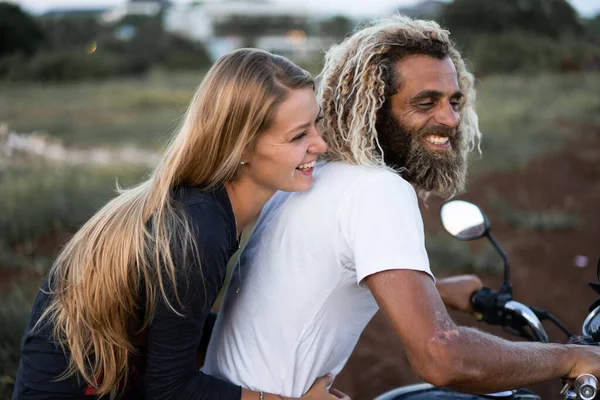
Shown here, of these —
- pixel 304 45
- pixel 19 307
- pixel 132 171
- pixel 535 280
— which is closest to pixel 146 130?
pixel 132 171

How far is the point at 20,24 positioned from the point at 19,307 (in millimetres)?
16010

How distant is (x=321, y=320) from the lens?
2.10 m

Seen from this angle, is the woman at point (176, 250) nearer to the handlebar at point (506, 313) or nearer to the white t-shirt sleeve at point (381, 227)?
the white t-shirt sleeve at point (381, 227)

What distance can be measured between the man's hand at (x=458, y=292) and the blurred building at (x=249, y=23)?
43.3 metres

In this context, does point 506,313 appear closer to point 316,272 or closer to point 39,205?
point 316,272

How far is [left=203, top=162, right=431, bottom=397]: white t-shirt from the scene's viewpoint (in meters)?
1.89

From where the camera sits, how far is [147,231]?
6.81 feet

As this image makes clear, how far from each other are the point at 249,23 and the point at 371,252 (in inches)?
2355

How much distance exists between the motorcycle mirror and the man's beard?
0.15 metres

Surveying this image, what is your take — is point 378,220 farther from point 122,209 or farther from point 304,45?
point 304,45

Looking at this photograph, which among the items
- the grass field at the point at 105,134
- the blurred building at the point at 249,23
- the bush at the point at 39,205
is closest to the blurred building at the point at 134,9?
the blurred building at the point at 249,23

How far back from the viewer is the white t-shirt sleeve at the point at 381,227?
6.06 feet

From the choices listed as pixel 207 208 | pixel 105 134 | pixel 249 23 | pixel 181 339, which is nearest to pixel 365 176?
pixel 207 208

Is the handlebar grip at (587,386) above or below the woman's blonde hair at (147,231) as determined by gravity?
below
